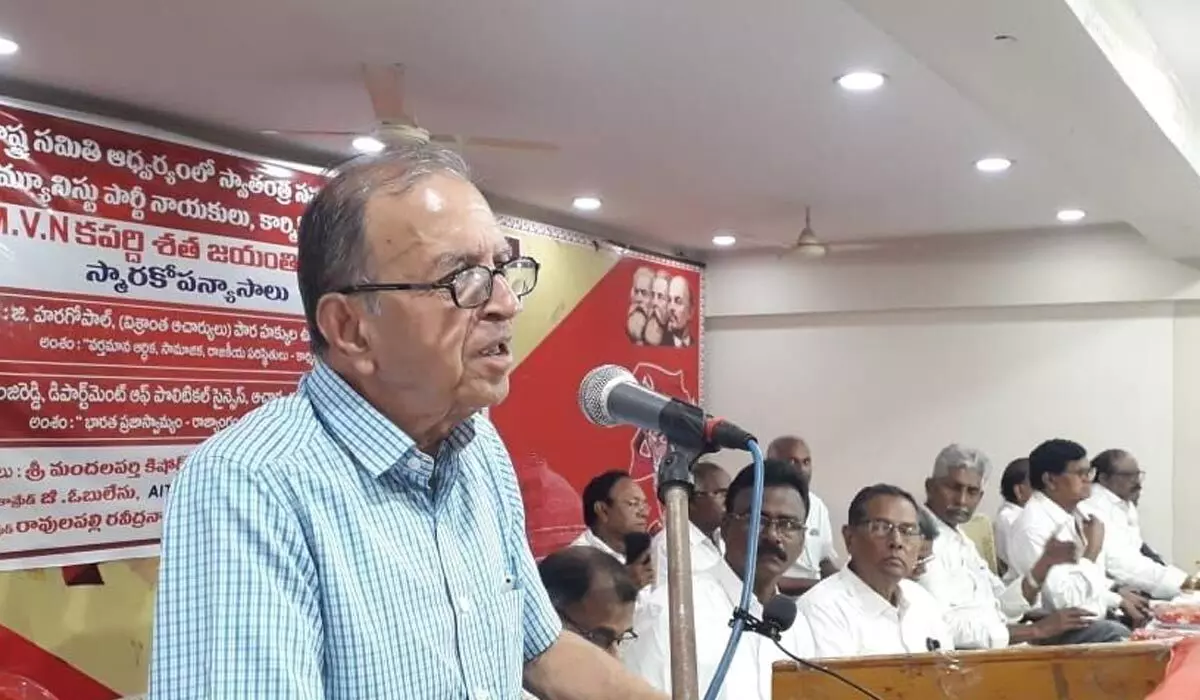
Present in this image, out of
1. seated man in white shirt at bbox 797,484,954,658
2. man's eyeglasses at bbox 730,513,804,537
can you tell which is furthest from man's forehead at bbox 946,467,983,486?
man's eyeglasses at bbox 730,513,804,537

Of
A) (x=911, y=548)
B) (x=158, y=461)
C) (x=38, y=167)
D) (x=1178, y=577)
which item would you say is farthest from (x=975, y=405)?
(x=38, y=167)

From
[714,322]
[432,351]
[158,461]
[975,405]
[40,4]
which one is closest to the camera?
[432,351]

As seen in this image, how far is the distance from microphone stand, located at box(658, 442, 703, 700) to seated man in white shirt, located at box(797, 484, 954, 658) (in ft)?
6.67

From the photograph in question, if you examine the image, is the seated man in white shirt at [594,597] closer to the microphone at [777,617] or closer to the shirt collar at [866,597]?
the shirt collar at [866,597]

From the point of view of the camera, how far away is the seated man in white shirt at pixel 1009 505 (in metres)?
4.90

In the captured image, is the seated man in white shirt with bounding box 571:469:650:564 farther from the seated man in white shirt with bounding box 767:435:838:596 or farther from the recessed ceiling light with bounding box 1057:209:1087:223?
the recessed ceiling light with bounding box 1057:209:1087:223

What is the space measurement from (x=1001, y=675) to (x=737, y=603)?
706mm

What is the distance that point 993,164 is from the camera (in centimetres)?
458

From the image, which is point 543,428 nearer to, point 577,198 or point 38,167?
point 577,198

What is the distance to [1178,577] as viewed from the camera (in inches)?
205

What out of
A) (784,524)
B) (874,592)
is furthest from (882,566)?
(784,524)

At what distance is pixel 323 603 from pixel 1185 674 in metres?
1.15

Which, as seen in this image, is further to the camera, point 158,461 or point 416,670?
point 158,461

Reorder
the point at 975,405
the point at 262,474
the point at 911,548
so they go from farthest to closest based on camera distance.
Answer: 1. the point at 975,405
2. the point at 911,548
3. the point at 262,474
